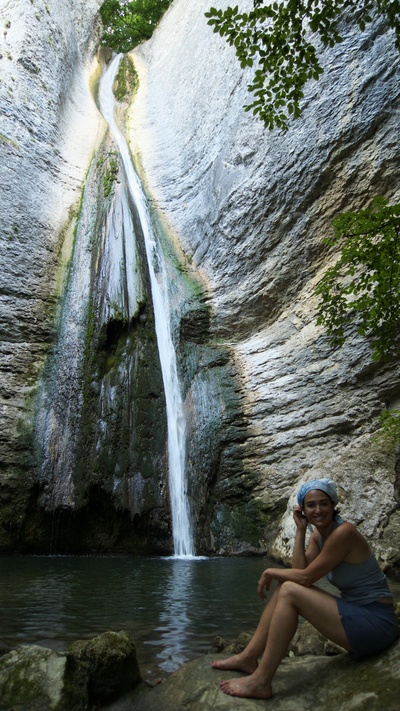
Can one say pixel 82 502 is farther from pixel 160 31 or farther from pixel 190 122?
pixel 160 31

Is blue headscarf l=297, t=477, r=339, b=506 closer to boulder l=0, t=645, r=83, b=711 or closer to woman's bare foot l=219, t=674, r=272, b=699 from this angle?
woman's bare foot l=219, t=674, r=272, b=699

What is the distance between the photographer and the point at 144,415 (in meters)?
10.9

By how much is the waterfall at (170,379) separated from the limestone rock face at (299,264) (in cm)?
119

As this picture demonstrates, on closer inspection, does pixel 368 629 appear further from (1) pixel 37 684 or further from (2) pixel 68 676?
(1) pixel 37 684

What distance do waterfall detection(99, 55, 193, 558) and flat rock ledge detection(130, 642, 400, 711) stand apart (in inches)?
286

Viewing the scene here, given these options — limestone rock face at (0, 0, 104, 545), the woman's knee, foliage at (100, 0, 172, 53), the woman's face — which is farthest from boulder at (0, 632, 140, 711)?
foliage at (100, 0, 172, 53)

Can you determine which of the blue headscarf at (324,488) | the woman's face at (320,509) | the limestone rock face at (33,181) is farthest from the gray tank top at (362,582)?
the limestone rock face at (33,181)

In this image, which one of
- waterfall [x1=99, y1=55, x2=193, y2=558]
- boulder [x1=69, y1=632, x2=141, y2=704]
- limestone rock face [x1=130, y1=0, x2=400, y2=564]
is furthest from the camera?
waterfall [x1=99, y1=55, x2=193, y2=558]

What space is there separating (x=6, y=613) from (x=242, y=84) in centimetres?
1639

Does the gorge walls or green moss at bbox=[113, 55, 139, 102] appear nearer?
the gorge walls

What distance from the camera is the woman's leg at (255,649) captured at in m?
2.68

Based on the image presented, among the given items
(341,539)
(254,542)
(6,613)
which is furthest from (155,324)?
(341,539)

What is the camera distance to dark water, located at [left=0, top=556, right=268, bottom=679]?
382 cm

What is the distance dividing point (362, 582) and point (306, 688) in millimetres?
590
